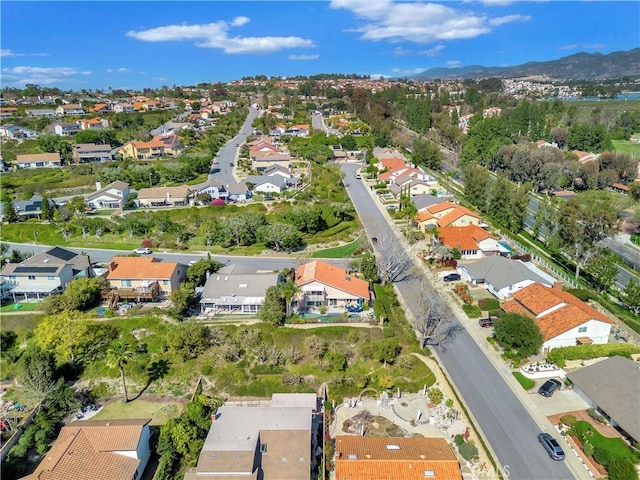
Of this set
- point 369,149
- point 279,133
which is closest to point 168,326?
point 369,149

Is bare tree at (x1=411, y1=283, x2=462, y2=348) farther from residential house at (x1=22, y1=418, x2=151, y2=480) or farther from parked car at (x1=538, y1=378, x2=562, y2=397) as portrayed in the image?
residential house at (x1=22, y1=418, x2=151, y2=480)

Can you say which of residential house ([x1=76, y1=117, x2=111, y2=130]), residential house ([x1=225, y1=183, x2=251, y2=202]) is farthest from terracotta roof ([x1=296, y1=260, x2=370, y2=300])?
residential house ([x1=76, y1=117, x2=111, y2=130])

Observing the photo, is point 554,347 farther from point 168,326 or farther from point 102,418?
point 102,418

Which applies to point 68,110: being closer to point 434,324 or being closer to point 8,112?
point 8,112

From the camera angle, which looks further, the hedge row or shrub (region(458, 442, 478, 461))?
the hedge row

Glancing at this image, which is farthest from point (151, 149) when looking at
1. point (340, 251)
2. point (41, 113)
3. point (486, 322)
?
point (486, 322)

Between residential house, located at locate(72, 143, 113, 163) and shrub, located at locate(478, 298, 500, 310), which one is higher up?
residential house, located at locate(72, 143, 113, 163)
